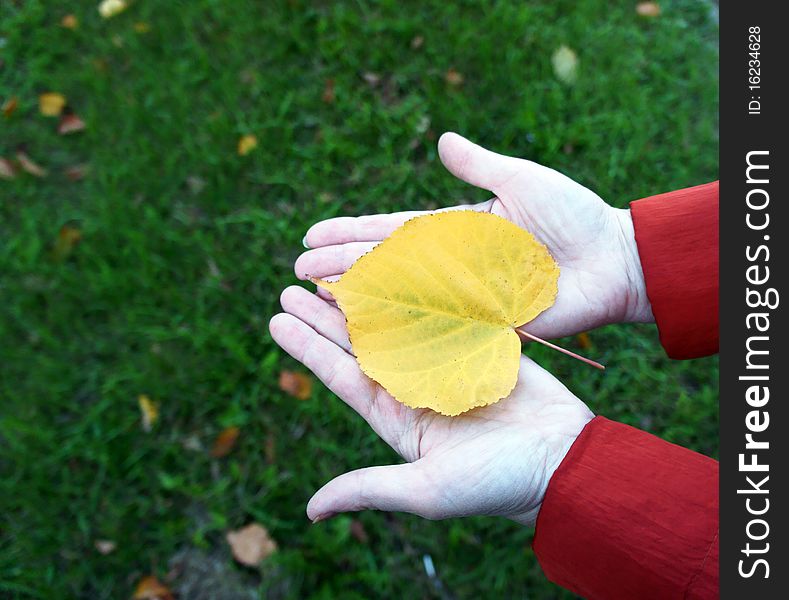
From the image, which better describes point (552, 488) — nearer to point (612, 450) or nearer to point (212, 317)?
point (612, 450)

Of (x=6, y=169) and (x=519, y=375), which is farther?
(x=6, y=169)

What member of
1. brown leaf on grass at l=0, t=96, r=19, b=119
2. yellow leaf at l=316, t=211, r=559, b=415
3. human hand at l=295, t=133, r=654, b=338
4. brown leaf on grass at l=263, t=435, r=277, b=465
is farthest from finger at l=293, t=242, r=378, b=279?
brown leaf on grass at l=0, t=96, r=19, b=119

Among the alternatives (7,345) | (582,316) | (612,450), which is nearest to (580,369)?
(582,316)

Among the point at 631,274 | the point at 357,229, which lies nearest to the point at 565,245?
the point at 631,274

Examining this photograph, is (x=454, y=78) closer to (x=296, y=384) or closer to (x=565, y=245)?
(x=565, y=245)

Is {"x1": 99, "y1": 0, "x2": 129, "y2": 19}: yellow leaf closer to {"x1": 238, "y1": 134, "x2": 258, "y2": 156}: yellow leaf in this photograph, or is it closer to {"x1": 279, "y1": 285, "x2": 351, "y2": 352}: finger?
{"x1": 238, "y1": 134, "x2": 258, "y2": 156}: yellow leaf

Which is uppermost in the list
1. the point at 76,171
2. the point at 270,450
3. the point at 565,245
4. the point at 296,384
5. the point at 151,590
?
the point at 76,171

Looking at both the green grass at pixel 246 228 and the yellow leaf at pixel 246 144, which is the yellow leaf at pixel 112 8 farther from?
the yellow leaf at pixel 246 144
